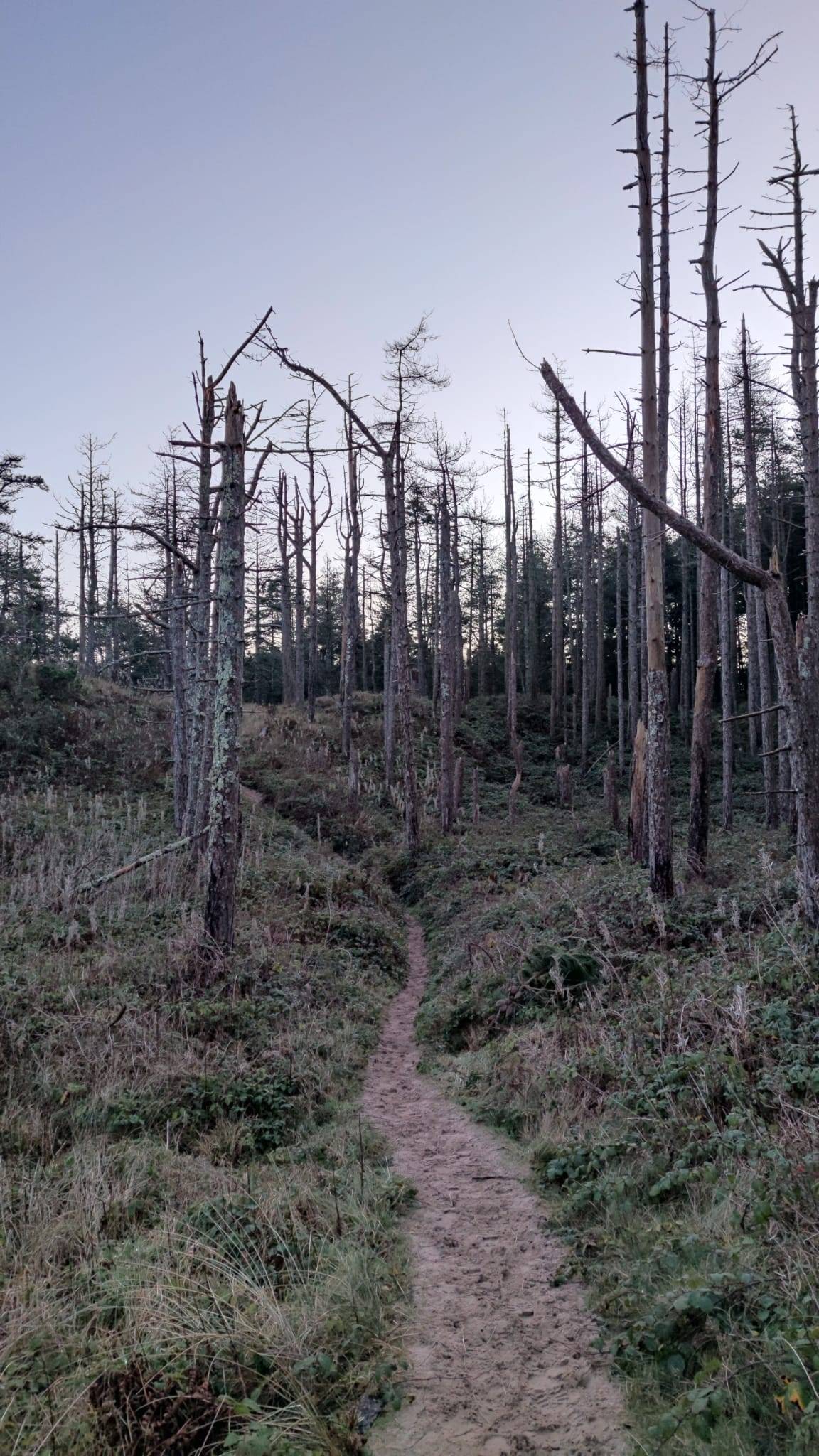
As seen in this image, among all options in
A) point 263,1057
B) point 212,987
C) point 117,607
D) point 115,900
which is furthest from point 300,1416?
point 117,607

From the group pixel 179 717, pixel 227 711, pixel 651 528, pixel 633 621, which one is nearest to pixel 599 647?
pixel 633 621

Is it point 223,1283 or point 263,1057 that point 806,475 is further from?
point 223,1283

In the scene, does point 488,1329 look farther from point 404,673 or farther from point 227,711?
point 404,673

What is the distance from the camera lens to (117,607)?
43.0 m

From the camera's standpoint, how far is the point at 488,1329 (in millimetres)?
3924

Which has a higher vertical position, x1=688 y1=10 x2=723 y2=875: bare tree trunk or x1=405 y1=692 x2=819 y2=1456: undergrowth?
x1=688 y1=10 x2=723 y2=875: bare tree trunk

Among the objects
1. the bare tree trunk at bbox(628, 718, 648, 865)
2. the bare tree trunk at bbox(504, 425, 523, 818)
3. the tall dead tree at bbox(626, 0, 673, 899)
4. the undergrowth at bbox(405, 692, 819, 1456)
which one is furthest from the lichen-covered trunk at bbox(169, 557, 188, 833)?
the bare tree trunk at bbox(504, 425, 523, 818)

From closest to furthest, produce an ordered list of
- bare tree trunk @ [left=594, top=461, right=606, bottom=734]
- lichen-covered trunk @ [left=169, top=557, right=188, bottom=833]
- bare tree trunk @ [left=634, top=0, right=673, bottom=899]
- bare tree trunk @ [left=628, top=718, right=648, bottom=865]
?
bare tree trunk @ [left=634, top=0, right=673, bottom=899], bare tree trunk @ [left=628, top=718, right=648, bottom=865], lichen-covered trunk @ [left=169, top=557, right=188, bottom=833], bare tree trunk @ [left=594, top=461, right=606, bottom=734]

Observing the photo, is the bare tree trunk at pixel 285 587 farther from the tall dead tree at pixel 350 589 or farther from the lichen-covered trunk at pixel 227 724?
the lichen-covered trunk at pixel 227 724

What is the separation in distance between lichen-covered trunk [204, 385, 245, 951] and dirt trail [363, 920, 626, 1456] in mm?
3919

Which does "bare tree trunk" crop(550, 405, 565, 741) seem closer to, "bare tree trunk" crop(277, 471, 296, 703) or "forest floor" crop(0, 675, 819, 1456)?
"bare tree trunk" crop(277, 471, 296, 703)

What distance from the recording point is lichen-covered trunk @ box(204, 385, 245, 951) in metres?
9.47

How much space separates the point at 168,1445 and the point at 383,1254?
164 centimetres

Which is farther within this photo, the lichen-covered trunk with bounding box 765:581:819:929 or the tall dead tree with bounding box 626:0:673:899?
the tall dead tree with bounding box 626:0:673:899
